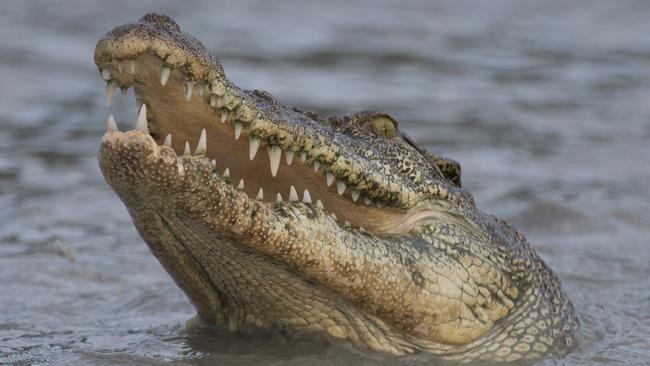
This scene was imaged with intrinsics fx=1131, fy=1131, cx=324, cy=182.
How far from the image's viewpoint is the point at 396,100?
40.8 feet

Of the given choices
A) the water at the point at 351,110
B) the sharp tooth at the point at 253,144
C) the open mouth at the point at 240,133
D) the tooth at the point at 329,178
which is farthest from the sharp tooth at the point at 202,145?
the water at the point at 351,110

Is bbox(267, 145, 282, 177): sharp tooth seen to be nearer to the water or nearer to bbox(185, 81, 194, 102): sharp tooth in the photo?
bbox(185, 81, 194, 102): sharp tooth

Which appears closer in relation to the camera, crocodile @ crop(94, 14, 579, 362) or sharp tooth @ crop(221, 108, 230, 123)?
crocodile @ crop(94, 14, 579, 362)

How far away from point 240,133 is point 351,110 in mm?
7715

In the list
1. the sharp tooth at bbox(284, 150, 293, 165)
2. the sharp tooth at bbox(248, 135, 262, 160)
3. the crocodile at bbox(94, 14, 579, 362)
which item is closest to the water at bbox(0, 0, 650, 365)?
the crocodile at bbox(94, 14, 579, 362)

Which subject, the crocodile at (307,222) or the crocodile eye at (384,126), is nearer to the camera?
the crocodile at (307,222)

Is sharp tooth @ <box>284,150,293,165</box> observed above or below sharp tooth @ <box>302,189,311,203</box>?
above

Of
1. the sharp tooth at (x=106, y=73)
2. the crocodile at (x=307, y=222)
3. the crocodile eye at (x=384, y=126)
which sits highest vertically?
the crocodile eye at (x=384, y=126)

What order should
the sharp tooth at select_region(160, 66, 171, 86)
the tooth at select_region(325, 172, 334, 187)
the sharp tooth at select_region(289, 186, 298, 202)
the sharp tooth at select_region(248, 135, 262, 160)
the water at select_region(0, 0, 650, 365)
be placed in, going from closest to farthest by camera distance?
the sharp tooth at select_region(160, 66, 171, 86) < the sharp tooth at select_region(248, 135, 262, 160) < the sharp tooth at select_region(289, 186, 298, 202) < the tooth at select_region(325, 172, 334, 187) < the water at select_region(0, 0, 650, 365)

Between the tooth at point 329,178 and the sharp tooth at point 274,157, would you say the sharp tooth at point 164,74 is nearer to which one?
the sharp tooth at point 274,157

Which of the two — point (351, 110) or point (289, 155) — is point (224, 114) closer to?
point (289, 155)

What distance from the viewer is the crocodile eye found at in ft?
16.3

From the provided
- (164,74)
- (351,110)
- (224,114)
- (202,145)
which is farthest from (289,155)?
(351,110)

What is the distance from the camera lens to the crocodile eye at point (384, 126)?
196 inches
